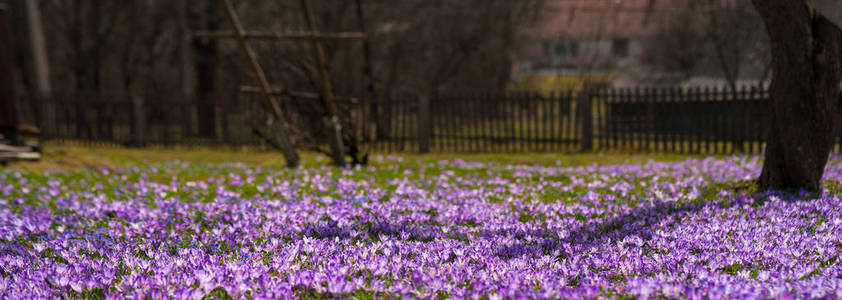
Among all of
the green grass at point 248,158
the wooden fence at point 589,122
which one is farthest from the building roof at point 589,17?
the green grass at point 248,158

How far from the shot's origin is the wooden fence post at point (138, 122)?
2167 cm

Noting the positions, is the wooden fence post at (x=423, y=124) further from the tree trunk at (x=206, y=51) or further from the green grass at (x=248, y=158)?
the tree trunk at (x=206, y=51)

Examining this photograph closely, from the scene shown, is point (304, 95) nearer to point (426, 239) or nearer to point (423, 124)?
point (423, 124)

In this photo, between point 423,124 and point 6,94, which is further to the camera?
point 423,124

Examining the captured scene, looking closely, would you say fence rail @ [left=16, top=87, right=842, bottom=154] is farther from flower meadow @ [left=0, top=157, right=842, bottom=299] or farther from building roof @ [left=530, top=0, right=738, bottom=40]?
building roof @ [left=530, top=0, right=738, bottom=40]

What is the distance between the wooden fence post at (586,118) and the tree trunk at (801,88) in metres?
10.3

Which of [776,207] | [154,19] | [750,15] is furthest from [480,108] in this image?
[154,19]

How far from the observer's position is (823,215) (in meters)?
4.85

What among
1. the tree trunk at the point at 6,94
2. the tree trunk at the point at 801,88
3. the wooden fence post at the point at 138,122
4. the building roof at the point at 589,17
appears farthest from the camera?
the building roof at the point at 589,17

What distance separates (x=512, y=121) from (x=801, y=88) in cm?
1177

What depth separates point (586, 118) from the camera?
1641 centimetres

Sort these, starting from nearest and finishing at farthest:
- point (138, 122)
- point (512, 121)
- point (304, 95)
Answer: point (304, 95) → point (512, 121) → point (138, 122)

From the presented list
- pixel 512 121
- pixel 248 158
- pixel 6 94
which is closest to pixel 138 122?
pixel 248 158

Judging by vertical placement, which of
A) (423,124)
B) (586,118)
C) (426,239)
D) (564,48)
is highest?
(564,48)
